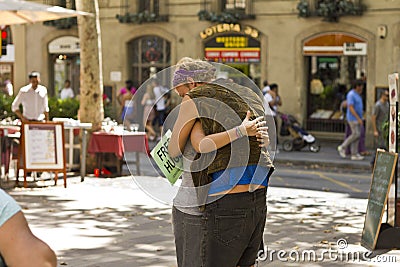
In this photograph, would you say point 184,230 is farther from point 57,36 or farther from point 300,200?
point 57,36

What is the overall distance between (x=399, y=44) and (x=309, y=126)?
12.8ft

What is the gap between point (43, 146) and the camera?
13.4 meters

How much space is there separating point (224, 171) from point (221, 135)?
216 mm

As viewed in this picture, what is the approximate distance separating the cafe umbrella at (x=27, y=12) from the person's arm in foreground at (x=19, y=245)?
10216 millimetres

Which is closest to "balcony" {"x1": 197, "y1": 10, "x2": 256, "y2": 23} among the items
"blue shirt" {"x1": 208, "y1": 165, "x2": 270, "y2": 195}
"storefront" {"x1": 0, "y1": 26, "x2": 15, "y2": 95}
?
"storefront" {"x1": 0, "y1": 26, "x2": 15, "y2": 95}

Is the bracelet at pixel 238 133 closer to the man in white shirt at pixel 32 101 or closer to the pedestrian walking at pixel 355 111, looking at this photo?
the man in white shirt at pixel 32 101

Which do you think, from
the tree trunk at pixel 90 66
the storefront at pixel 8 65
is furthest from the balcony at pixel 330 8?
the storefront at pixel 8 65

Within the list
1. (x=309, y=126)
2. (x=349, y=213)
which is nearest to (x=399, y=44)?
(x=309, y=126)

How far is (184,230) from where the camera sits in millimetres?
5254

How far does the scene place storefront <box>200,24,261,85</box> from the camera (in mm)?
26156

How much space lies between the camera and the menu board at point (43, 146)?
1336cm

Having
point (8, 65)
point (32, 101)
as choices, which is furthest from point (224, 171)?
point (8, 65)

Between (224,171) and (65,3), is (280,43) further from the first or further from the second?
(224,171)

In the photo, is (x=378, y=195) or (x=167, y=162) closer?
(x=167, y=162)
